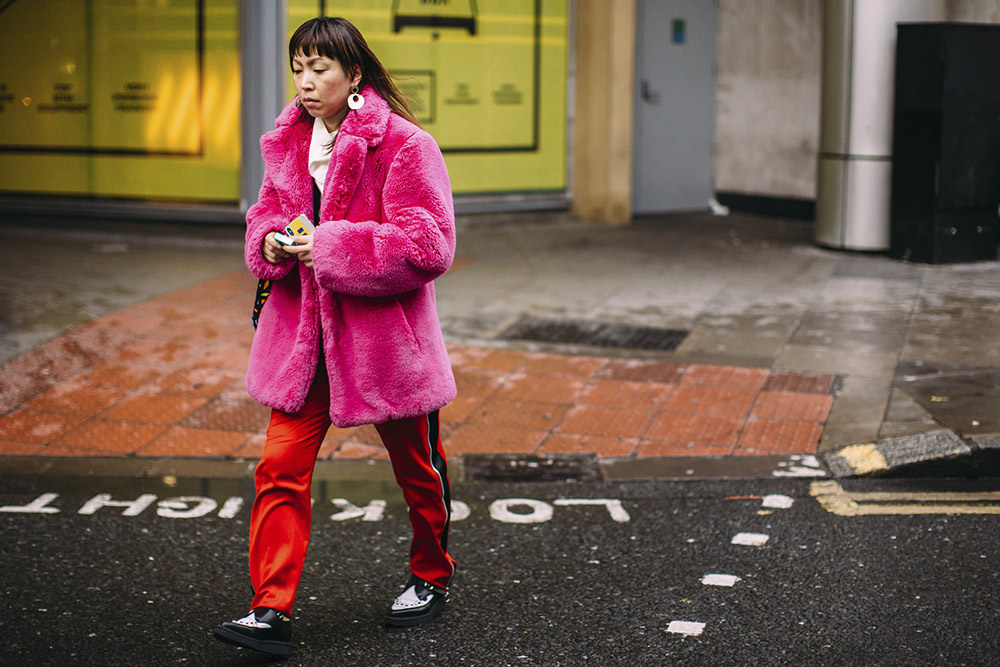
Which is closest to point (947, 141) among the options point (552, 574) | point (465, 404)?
point (465, 404)

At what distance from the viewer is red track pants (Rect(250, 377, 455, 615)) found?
3.40 metres

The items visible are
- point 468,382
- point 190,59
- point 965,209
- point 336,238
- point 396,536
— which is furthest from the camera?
point 190,59

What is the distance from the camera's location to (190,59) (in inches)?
437

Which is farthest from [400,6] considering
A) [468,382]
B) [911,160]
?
[468,382]

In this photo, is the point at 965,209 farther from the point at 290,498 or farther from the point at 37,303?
the point at 290,498

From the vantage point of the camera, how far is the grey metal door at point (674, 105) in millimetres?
12859

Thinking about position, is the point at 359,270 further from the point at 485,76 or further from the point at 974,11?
the point at 974,11

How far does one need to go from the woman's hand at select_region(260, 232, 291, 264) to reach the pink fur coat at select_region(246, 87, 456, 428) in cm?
2

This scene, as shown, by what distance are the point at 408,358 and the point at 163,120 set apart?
28.0 ft

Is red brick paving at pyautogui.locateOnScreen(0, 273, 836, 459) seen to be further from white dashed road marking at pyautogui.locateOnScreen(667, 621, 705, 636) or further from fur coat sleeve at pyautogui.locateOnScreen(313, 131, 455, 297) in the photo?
fur coat sleeve at pyautogui.locateOnScreen(313, 131, 455, 297)

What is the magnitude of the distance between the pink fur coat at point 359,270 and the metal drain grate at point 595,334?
3.99m

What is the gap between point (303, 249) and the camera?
Answer: 331 centimetres

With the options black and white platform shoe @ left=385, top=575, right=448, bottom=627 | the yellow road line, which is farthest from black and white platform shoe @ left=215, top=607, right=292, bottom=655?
the yellow road line

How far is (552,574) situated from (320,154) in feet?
5.40
